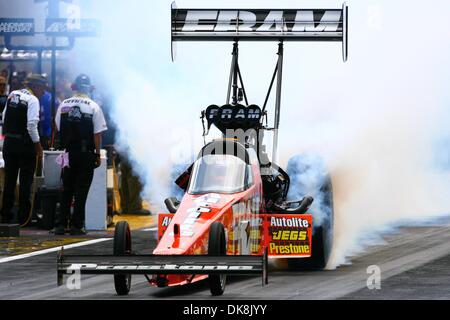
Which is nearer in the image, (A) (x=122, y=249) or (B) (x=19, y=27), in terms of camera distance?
(A) (x=122, y=249)

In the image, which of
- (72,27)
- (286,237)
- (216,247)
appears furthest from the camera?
(72,27)

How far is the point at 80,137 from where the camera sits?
18562mm

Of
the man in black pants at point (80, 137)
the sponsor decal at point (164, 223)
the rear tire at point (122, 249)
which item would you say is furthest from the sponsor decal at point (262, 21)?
the rear tire at point (122, 249)

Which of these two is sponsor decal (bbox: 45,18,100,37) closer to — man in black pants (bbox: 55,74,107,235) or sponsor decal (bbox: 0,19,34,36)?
sponsor decal (bbox: 0,19,34,36)

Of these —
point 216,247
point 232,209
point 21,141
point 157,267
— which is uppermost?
point 21,141

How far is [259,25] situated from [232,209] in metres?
3.51

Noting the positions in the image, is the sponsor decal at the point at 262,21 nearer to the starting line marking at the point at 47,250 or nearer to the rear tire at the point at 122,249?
the starting line marking at the point at 47,250

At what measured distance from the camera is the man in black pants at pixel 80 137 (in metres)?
18.5

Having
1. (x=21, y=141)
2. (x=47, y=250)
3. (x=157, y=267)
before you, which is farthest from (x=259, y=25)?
(x=157, y=267)

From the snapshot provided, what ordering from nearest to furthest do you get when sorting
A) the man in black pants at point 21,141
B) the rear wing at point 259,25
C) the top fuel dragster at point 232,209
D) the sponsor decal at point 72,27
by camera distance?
the top fuel dragster at point 232,209 → the rear wing at point 259,25 → the man in black pants at point 21,141 → the sponsor decal at point 72,27

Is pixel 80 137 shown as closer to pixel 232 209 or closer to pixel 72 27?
pixel 232 209

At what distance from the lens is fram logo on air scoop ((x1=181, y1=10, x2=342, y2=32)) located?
53.7ft

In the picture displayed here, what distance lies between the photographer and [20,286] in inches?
527

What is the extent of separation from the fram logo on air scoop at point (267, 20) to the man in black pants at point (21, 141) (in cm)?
367
